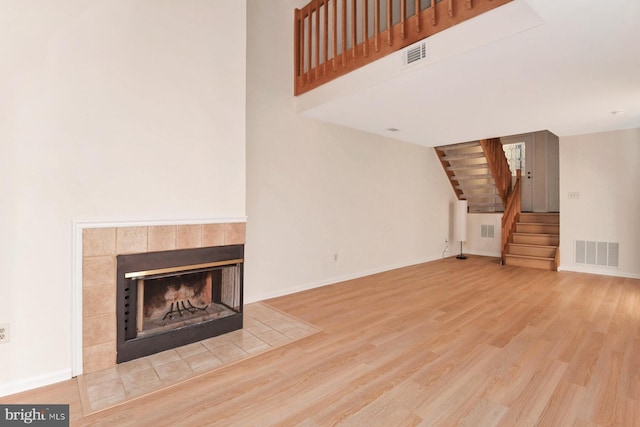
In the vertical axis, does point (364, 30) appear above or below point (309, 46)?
below

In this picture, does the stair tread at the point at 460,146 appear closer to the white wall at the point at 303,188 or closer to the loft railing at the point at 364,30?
the white wall at the point at 303,188

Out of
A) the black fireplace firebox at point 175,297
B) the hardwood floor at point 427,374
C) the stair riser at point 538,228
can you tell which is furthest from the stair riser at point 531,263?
the black fireplace firebox at point 175,297

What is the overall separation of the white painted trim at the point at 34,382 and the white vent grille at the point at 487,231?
7.15 m

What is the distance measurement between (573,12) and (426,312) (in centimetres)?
264

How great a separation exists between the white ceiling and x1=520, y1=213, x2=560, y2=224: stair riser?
2054 millimetres

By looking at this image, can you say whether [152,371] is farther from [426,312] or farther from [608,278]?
[608,278]

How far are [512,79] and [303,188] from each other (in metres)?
2.48

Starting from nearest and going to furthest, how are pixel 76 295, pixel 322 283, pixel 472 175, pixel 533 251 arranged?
pixel 76 295 → pixel 322 283 → pixel 533 251 → pixel 472 175

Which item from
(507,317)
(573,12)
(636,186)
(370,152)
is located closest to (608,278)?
(636,186)

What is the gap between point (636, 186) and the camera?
464 centimetres

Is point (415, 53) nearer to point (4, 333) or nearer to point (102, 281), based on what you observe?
point (102, 281)

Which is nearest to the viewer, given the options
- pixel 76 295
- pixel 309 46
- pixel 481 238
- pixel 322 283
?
pixel 76 295

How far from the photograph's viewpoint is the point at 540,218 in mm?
6332

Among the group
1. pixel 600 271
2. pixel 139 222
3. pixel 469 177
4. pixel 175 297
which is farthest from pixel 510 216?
pixel 139 222
